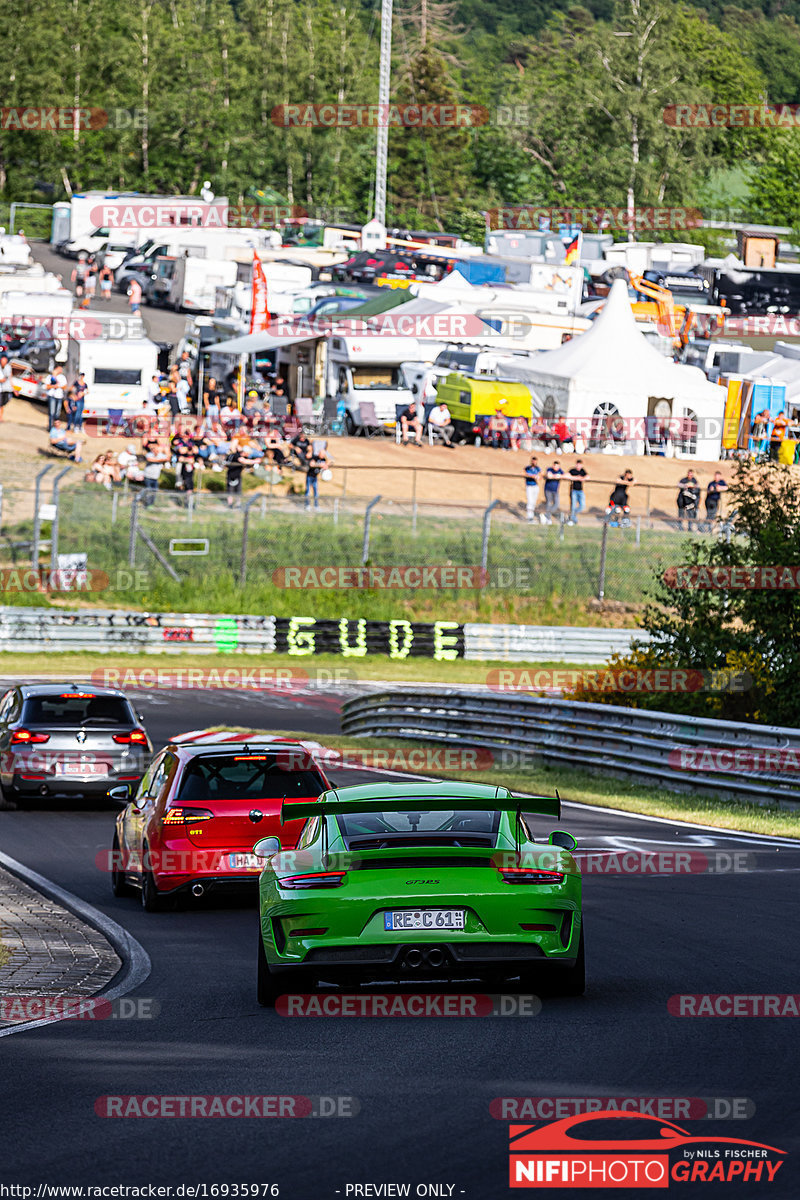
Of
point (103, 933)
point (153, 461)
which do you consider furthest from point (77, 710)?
point (153, 461)

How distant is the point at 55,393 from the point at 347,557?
15.3 m

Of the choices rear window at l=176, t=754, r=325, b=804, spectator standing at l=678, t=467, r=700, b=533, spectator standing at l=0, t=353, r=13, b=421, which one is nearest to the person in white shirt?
spectator standing at l=678, t=467, r=700, b=533

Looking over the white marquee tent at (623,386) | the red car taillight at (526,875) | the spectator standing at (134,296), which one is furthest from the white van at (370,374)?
the red car taillight at (526,875)

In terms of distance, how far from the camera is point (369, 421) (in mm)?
54000

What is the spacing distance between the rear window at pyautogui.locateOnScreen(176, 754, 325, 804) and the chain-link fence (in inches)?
982

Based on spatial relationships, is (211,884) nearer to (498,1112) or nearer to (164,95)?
(498,1112)

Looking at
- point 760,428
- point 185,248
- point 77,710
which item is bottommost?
point 77,710

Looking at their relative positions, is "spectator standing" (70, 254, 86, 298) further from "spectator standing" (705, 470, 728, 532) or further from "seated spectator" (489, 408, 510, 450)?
"spectator standing" (705, 470, 728, 532)

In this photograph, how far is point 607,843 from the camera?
16.1 meters

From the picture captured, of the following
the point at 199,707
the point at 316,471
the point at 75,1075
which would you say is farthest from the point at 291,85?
the point at 75,1075

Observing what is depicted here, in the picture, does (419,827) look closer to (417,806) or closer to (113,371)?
(417,806)

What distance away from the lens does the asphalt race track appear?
5.76m

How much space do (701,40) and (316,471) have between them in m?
139

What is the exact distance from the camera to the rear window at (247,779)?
1283 centimetres
